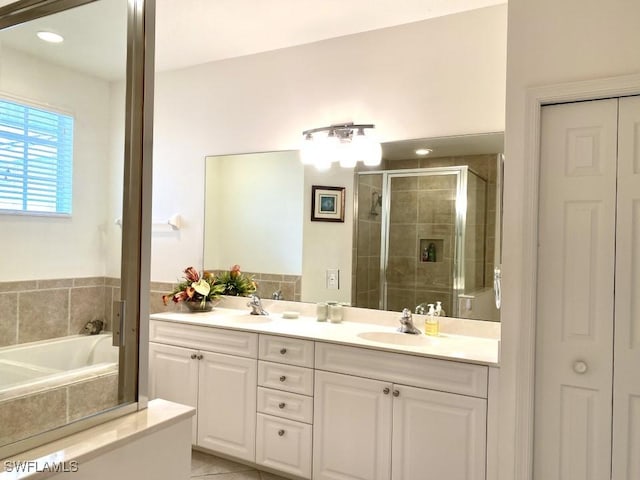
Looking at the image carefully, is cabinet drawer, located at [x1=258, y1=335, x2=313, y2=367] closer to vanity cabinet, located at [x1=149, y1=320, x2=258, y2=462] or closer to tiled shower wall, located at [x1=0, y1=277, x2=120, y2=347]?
vanity cabinet, located at [x1=149, y1=320, x2=258, y2=462]

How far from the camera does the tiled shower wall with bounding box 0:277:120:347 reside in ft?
7.39

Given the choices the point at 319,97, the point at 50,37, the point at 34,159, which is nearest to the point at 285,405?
the point at 34,159

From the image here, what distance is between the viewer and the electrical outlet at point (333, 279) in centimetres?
299

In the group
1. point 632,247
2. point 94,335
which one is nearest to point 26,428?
point 94,335

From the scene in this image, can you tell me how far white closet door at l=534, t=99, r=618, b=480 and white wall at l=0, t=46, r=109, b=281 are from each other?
6.39 ft

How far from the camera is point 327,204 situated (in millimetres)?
3055

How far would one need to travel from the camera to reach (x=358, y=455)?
227 cm

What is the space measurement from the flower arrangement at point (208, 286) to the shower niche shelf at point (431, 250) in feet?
4.16

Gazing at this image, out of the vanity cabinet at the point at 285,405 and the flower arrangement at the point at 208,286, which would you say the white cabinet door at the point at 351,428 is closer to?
the vanity cabinet at the point at 285,405

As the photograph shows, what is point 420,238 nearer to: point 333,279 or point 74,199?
point 333,279

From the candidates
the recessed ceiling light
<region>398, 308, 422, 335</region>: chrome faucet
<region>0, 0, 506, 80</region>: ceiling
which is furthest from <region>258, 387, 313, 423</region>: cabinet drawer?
the recessed ceiling light

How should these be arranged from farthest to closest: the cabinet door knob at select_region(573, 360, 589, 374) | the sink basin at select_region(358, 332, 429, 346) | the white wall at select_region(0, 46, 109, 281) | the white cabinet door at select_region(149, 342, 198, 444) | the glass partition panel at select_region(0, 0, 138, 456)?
1. the white cabinet door at select_region(149, 342, 198, 444)
2. the sink basin at select_region(358, 332, 429, 346)
3. the white wall at select_region(0, 46, 109, 281)
4. the cabinet door knob at select_region(573, 360, 589, 374)
5. the glass partition panel at select_region(0, 0, 138, 456)

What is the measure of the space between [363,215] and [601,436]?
167 centimetres
